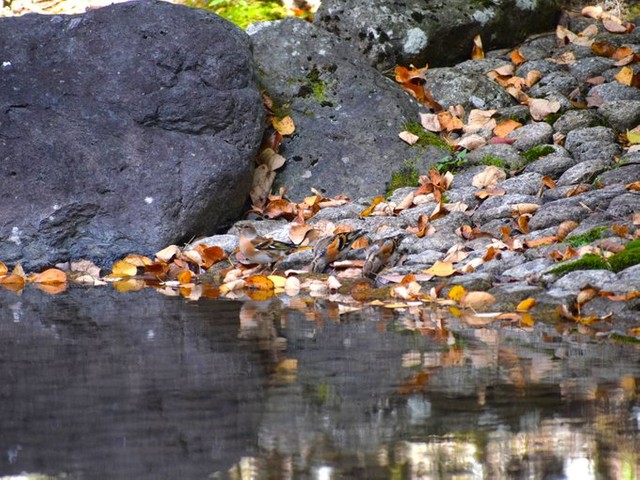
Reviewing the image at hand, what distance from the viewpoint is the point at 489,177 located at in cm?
648

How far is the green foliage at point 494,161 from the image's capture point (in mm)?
6765

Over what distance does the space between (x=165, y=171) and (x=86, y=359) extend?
322cm

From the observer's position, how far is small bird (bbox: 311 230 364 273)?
5.48 metres

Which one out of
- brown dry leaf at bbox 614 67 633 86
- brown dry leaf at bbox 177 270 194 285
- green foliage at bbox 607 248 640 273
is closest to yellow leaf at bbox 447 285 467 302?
green foliage at bbox 607 248 640 273

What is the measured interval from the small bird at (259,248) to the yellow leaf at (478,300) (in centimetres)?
159

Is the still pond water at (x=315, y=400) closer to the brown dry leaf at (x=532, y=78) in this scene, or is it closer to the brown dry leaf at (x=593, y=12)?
the brown dry leaf at (x=532, y=78)

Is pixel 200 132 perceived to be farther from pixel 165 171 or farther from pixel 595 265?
pixel 595 265

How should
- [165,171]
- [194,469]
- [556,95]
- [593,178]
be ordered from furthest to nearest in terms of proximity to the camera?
1. [556,95]
2. [165,171]
3. [593,178]
4. [194,469]

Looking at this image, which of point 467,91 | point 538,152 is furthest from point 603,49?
point 538,152

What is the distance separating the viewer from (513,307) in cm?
430

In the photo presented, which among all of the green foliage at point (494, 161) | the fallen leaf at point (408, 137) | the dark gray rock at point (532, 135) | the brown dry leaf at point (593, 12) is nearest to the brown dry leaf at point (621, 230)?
the green foliage at point (494, 161)

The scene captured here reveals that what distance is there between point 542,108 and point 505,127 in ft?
1.09

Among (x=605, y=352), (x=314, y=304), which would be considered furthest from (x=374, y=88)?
(x=605, y=352)

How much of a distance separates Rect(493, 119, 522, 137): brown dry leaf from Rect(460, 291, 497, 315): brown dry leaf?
9.88 ft
